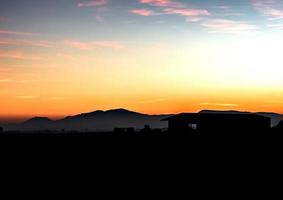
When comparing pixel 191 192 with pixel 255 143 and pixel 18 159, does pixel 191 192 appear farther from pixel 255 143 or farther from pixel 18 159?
pixel 255 143

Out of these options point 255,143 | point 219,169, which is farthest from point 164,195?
point 255,143

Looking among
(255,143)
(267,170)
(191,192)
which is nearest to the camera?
(191,192)

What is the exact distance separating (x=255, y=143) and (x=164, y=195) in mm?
18973

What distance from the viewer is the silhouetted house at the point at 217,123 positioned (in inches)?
1845

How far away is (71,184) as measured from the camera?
16359 mm

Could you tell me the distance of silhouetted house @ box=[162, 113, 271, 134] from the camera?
46.9 metres

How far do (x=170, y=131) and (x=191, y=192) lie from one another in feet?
113

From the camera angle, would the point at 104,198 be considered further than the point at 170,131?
No

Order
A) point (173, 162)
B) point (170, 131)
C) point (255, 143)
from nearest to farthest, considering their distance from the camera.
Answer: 1. point (173, 162)
2. point (255, 143)
3. point (170, 131)

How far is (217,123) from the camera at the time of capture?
47.1 meters

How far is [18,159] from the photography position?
23.5 metres

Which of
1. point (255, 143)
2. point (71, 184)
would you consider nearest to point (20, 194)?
point (71, 184)

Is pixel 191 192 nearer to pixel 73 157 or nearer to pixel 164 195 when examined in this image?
pixel 164 195

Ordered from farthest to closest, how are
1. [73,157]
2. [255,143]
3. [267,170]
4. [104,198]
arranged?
[255,143], [73,157], [267,170], [104,198]
